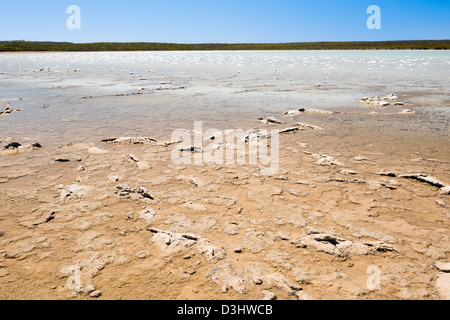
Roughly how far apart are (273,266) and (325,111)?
6.79m

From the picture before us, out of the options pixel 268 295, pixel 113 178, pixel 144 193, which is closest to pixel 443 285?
pixel 268 295

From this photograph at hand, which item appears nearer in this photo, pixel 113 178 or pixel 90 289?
pixel 90 289

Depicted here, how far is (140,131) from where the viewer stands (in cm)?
621

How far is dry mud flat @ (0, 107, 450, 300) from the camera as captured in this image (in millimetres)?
2041

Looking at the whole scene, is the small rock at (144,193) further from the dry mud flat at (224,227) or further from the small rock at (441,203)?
the small rock at (441,203)

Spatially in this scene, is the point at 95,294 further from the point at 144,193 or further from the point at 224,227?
the point at 144,193

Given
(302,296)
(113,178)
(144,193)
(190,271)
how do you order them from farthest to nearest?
(113,178) → (144,193) → (190,271) → (302,296)

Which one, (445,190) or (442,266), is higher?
(445,190)

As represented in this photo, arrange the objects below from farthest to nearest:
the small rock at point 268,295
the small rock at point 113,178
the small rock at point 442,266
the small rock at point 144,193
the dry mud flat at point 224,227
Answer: the small rock at point 113,178 < the small rock at point 144,193 < the small rock at point 442,266 < the dry mud flat at point 224,227 < the small rock at point 268,295

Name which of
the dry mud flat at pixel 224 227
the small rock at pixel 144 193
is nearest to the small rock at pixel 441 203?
the dry mud flat at pixel 224 227

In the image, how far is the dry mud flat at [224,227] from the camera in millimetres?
2041

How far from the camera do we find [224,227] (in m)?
2.75
